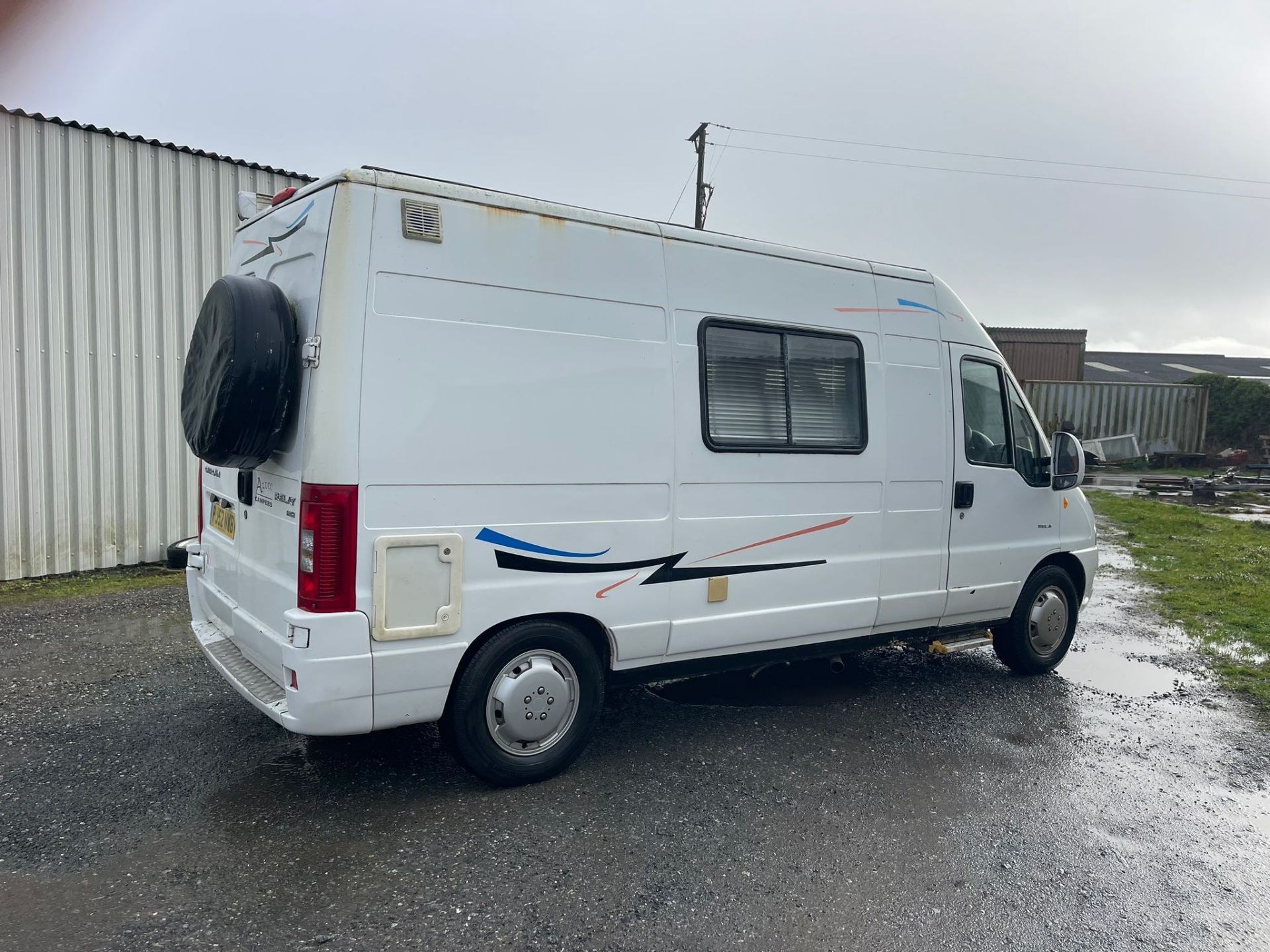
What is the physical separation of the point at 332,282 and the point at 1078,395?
24.5m

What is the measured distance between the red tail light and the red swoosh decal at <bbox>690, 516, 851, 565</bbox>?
1716mm

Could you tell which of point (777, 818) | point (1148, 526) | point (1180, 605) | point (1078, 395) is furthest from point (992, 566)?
point (1078, 395)

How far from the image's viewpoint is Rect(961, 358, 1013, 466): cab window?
5.69 m

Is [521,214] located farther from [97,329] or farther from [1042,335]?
[1042,335]

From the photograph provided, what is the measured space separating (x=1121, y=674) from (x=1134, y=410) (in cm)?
2066

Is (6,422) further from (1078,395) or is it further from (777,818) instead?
(1078,395)

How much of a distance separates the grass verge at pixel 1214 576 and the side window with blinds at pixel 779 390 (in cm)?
353

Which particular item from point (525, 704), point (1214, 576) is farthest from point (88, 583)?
point (1214, 576)

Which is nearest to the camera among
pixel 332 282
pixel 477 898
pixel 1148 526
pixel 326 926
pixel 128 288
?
pixel 326 926

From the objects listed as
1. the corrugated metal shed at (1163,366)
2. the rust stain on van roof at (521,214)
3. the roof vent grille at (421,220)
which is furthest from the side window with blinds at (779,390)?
the corrugated metal shed at (1163,366)

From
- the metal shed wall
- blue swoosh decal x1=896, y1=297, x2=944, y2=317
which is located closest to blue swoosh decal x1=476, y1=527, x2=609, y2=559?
blue swoosh decal x1=896, y1=297, x2=944, y2=317

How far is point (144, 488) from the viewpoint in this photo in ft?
28.0

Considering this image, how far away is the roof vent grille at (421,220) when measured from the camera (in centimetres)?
367

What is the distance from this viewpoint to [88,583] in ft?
25.9
